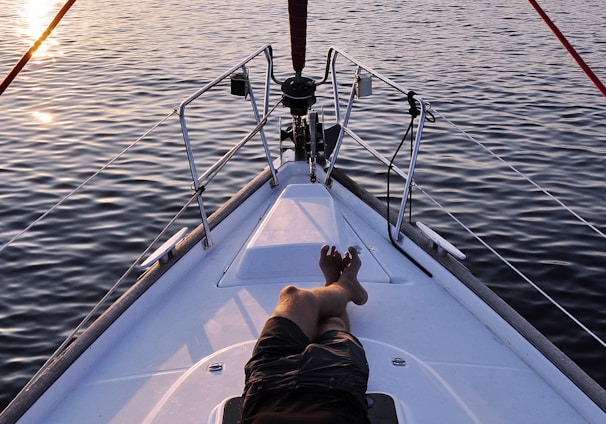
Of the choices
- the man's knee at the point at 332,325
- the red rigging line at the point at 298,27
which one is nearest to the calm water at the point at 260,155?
the red rigging line at the point at 298,27

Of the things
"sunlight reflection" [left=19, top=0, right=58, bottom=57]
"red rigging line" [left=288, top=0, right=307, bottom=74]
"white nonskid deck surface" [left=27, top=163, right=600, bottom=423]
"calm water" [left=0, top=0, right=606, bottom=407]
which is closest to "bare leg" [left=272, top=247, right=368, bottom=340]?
"white nonskid deck surface" [left=27, top=163, right=600, bottom=423]

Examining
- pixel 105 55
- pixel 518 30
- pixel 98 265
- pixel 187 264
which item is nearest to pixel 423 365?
pixel 187 264

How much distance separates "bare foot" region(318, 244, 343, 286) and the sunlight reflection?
14.9 m

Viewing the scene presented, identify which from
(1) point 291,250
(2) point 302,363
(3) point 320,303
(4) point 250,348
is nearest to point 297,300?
(3) point 320,303

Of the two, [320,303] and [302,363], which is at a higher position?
[302,363]

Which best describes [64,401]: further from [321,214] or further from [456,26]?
[456,26]

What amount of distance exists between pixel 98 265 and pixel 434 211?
3509 millimetres

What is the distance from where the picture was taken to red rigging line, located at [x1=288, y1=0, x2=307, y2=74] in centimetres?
499

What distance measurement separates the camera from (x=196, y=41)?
17.8 metres

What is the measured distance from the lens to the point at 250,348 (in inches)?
134

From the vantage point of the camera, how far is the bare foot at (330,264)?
382 cm

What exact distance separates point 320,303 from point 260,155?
262 inches

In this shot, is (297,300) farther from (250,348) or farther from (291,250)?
(291,250)

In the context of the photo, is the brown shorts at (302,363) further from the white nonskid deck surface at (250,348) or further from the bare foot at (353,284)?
the bare foot at (353,284)
